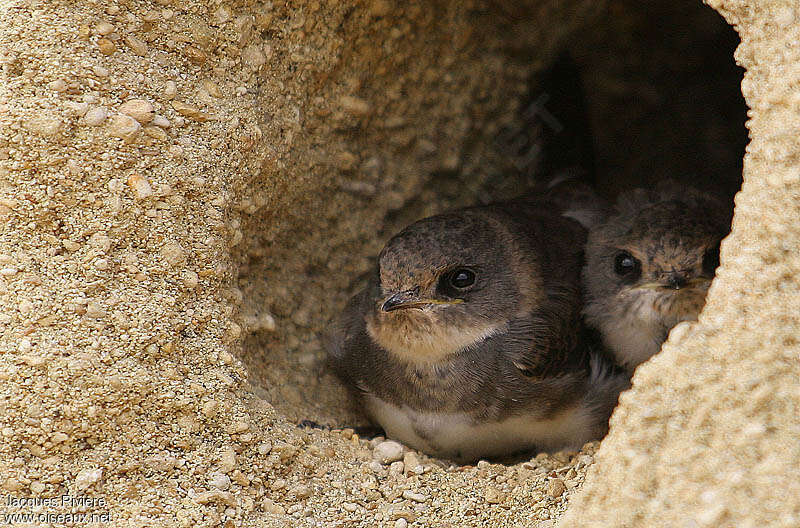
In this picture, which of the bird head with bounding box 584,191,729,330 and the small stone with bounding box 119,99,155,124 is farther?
the bird head with bounding box 584,191,729,330

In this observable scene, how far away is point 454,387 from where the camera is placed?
3.00 meters

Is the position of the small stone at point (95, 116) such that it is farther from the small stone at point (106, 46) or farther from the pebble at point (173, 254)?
the pebble at point (173, 254)

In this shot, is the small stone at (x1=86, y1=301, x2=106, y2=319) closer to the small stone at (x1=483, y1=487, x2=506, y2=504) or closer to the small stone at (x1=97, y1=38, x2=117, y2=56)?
the small stone at (x1=97, y1=38, x2=117, y2=56)

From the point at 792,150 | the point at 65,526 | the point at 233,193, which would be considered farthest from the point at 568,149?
the point at 65,526

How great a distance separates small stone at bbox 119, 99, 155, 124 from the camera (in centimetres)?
266

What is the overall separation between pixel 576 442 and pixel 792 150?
148 centimetres

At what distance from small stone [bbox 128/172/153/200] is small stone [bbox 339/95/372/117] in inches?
40.0

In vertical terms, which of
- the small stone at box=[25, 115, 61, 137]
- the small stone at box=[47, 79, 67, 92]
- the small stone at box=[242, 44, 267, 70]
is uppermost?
the small stone at box=[242, 44, 267, 70]

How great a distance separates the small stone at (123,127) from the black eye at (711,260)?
198 centimetres

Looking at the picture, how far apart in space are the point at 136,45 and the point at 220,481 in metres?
1.43

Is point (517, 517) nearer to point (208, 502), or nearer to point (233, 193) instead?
point (208, 502)

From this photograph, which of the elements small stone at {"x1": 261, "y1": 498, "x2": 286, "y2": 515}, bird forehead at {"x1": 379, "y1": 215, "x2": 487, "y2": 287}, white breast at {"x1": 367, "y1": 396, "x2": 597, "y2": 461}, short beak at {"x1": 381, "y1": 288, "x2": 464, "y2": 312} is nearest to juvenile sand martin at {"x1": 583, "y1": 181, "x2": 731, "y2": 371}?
white breast at {"x1": 367, "y1": 396, "x2": 597, "y2": 461}

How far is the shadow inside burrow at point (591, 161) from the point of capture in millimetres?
3221

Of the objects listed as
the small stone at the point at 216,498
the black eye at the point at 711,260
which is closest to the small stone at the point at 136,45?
the small stone at the point at 216,498
